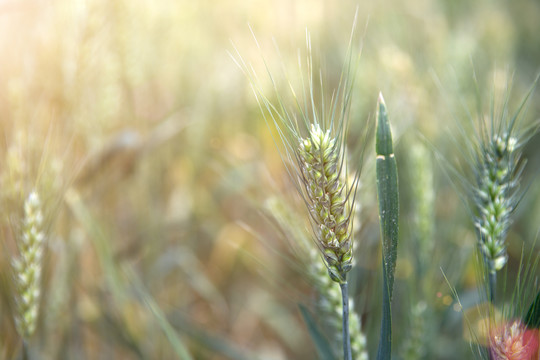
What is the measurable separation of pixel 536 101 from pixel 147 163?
1.20 meters

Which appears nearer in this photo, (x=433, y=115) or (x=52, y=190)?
(x=52, y=190)

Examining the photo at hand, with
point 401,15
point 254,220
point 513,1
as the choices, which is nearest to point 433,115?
point 254,220

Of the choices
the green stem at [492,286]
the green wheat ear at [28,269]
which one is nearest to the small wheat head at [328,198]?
the green stem at [492,286]

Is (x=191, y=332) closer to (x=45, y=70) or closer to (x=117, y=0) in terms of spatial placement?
(x=45, y=70)

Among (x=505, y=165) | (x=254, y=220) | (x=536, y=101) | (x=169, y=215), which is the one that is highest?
(x=505, y=165)

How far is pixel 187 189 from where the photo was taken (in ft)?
4.04

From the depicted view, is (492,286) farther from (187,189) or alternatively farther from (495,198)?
(187,189)

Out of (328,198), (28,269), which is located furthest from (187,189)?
(328,198)

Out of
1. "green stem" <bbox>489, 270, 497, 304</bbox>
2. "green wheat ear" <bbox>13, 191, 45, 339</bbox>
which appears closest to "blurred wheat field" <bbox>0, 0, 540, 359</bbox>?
"green wheat ear" <bbox>13, 191, 45, 339</bbox>

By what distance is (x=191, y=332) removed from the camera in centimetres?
78

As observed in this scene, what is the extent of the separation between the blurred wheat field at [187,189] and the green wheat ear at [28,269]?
18 millimetres

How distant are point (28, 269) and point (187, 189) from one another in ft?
2.33

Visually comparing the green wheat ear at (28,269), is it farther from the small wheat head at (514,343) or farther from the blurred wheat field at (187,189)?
the small wheat head at (514,343)

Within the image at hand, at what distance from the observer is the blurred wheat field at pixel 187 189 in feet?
2.29
